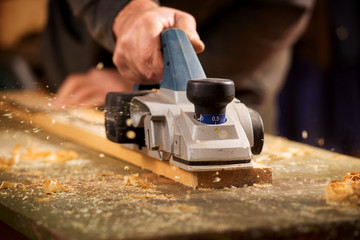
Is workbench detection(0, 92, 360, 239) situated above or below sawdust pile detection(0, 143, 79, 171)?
above

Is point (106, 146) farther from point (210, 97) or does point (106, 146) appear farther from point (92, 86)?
point (92, 86)

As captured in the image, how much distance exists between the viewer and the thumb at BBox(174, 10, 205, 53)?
1671mm

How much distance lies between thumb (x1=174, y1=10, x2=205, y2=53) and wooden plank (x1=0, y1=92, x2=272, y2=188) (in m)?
0.38

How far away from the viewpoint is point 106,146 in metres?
1.96

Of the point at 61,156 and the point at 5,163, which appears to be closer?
the point at 5,163

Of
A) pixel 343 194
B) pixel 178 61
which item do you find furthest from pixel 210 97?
pixel 343 194

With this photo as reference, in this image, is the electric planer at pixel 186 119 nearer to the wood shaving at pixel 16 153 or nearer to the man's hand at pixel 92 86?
the wood shaving at pixel 16 153

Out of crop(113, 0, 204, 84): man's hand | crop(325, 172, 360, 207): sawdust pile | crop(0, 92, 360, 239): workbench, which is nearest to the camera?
crop(0, 92, 360, 239): workbench

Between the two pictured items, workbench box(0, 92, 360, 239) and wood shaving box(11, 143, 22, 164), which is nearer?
workbench box(0, 92, 360, 239)

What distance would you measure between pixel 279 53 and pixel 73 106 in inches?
52.9

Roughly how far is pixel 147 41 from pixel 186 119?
38 cm

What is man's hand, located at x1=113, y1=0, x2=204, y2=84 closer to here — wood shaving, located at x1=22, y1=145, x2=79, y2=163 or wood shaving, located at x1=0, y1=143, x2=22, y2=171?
wood shaving, located at x1=22, y1=145, x2=79, y2=163

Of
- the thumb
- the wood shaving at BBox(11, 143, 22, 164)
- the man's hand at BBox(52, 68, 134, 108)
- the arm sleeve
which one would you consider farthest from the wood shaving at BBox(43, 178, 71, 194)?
the man's hand at BBox(52, 68, 134, 108)

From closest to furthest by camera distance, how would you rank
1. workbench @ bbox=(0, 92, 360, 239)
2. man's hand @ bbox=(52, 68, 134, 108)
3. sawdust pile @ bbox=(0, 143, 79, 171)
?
workbench @ bbox=(0, 92, 360, 239) < sawdust pile @ bbox=(0, 143, 79, 171) < man's hand @ bbox=(52, 68, 134, 108)
